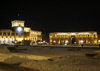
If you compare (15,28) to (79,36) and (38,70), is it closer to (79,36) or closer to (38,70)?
(79,36)

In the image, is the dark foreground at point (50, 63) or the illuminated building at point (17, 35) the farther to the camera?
the illuminated building at point (17, 35)

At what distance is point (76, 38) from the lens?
8250 cm

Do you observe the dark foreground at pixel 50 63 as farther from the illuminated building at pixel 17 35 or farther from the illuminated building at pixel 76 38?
the illuminated building at pixel 76 38

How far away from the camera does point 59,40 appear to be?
8469cm

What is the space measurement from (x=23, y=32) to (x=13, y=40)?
8.33 m

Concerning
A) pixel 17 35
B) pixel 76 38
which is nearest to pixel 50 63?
pixel 17 35

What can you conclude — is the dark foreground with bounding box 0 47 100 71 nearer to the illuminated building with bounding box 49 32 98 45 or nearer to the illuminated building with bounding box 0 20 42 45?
the illuminated building with bounding box 0 20 42 45

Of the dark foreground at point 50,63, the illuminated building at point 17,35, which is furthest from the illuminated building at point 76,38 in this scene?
the dark foreground at point 50,63

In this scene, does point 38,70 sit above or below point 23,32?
below

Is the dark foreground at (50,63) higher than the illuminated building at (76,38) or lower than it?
lower

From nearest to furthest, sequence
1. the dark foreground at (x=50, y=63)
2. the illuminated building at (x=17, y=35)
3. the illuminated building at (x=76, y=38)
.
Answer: the dark foreground at (x=50, y=63) < the illuminated building at (x=17, y=35) < the illuminated building at (x=76, y=38)

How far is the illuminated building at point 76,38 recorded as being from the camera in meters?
79.6

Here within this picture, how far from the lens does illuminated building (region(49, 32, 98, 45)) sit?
79.6m

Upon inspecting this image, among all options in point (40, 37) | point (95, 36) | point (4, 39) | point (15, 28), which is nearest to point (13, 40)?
point (4, 39)
